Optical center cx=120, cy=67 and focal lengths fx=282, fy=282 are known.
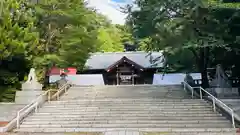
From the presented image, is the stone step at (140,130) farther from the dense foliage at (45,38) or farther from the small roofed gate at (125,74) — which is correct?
the small roofed gate at (125,74)

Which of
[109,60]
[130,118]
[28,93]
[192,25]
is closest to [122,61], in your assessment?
[109,60]

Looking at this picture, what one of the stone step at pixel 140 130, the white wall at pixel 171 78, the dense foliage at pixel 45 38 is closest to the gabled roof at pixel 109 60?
the white wall at pixel 171 78

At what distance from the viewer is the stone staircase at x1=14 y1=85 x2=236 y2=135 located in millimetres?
10773

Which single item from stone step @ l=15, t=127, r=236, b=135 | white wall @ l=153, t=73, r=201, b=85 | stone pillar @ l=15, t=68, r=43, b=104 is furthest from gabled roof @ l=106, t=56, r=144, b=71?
stone step @ l=15, t=127, r=236, b=135

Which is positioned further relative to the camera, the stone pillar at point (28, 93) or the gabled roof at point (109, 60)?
the gabled roof at point (109, 60)

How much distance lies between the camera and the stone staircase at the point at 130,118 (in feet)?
35.3

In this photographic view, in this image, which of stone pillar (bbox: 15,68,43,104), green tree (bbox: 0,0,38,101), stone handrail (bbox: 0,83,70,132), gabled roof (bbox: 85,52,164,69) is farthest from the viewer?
gabled roof (bbox: 85,52,164,69)

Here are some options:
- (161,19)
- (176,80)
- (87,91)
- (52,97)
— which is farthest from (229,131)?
(176,80)

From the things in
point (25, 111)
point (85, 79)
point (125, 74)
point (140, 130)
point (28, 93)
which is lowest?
point (140, 130)

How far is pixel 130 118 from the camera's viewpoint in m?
12.3

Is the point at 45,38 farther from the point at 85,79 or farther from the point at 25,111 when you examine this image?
the point at 25,111

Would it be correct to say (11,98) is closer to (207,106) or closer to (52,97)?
(52,97)

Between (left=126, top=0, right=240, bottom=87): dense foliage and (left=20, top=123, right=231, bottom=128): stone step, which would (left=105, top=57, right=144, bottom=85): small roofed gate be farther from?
(left=20, top=123, right=231, bottom=128): stone step

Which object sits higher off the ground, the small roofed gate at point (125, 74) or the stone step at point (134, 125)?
the small roofed gate at point (125, 74)
